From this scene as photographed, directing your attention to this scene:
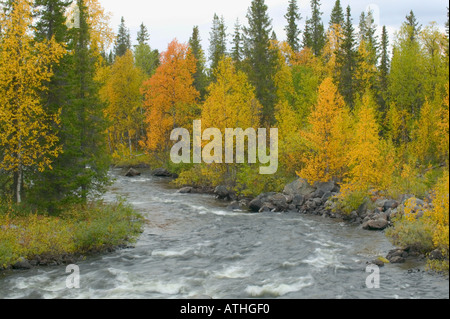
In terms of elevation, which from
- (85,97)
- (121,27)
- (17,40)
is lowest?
(85,97)

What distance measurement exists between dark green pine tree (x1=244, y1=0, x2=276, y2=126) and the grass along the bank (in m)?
22.7

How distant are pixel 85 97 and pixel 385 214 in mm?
17503

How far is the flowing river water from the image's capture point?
12.7 metres

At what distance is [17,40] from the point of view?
18812 mm

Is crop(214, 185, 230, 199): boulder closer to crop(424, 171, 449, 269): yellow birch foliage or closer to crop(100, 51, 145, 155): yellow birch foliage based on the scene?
crop(424, 171, 449, 269): yellow birch foliage

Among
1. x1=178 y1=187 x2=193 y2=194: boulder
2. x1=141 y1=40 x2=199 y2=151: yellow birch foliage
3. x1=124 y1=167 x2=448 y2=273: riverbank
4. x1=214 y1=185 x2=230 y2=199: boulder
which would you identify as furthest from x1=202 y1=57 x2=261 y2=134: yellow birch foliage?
x1=141 y1=40 x2=199 y2=151: yellow birch foliage

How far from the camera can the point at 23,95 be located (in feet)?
61.3

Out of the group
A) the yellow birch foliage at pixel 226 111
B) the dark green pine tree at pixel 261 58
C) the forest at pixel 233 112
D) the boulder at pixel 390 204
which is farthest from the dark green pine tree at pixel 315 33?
the boulder at pixel 390 204

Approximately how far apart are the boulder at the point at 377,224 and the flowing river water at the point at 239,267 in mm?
667

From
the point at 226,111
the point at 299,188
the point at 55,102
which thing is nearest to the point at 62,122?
the point at 55,102
